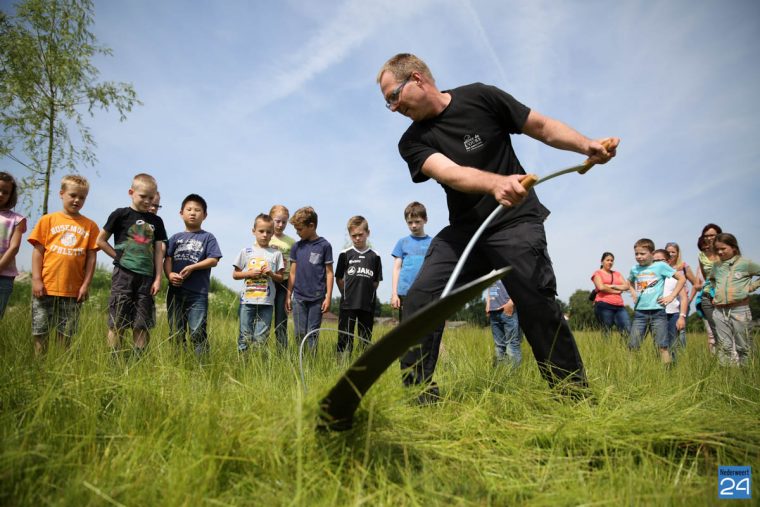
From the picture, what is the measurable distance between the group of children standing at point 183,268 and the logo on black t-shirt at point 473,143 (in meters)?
1.55

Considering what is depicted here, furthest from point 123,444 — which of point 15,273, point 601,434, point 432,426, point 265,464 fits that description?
point 15,273

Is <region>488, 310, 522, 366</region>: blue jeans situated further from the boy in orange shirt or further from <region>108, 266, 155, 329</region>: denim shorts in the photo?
the boy in orange shirt

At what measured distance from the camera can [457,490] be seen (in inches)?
59.2

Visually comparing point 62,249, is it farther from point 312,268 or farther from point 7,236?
point 312,268

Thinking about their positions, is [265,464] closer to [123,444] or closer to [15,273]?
[123,444]

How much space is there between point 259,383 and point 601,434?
1680 millimetres

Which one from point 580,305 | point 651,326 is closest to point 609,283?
point 651,326

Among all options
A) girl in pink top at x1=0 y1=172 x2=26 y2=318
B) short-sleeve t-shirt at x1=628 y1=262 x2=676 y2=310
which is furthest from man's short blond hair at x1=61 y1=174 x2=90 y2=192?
short-sleeve t-shirt at x1=628 y1=262 x2=676 y2=310

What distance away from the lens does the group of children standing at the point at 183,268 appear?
3.62m

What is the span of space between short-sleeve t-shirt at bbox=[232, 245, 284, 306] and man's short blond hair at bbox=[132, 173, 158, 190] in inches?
47.2

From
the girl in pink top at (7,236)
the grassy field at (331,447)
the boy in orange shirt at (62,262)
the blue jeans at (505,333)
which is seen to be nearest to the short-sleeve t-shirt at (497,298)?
the blue jeans at (505,333)

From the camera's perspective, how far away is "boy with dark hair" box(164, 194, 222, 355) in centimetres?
426

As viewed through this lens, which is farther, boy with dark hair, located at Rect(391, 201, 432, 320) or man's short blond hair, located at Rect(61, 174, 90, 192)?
boy with dark hair, located at Rect(391, 201, 432, 320)

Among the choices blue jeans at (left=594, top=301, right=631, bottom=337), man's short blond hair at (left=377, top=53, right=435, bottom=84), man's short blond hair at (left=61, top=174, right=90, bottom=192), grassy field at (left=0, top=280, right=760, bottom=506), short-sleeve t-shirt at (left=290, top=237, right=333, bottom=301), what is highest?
man's short blond hair at (left=377, top=53, right=435, bottom=84)
